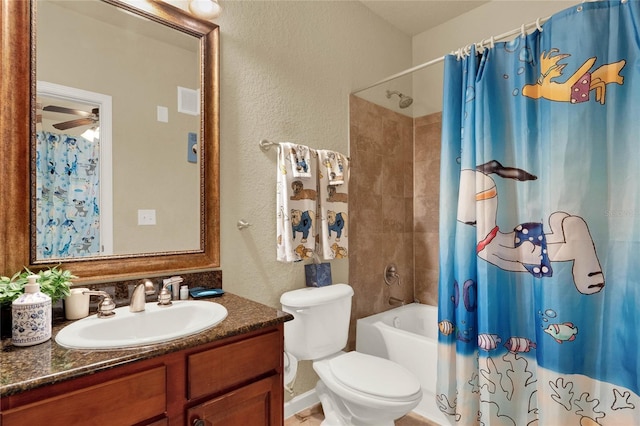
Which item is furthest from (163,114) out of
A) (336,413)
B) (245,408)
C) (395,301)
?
(395,301)

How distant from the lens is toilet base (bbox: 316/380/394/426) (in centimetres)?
163

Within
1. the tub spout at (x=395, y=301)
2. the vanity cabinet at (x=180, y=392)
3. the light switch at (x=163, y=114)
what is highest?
the light switch at (x=163, y=114)

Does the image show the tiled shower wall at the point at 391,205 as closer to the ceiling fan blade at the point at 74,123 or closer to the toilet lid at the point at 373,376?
the toilet lid at the point at 373,376

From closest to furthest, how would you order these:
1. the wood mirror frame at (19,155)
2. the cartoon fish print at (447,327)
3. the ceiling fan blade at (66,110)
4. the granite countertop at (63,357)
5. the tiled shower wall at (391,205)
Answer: the granite countertop at (63,357), the wood mirror frame at (19,155), the ceiling fan blade at (66,110), the cartoon fish print at (447,327), the tiled shower wall at (391,205)

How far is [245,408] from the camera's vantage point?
1149mm

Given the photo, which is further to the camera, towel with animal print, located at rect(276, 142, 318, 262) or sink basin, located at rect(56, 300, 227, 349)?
towel with animal print, located at rect(276, 142, 318, 262)

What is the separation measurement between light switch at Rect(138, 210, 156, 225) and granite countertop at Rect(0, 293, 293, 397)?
1.52ft

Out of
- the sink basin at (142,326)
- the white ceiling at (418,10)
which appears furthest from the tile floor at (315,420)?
the white ceiling at (418,10)

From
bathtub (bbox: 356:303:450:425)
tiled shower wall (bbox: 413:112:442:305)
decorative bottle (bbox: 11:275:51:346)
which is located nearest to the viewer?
decorative bottle (bbox: 11:275:51:346)

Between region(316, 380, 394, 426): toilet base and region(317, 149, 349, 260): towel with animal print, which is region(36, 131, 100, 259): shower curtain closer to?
Result: region(317, 149, 349, 260): towel with animal print

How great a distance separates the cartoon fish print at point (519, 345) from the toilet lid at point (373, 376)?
1.51 ft

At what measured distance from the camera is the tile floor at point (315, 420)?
1934 millimetres

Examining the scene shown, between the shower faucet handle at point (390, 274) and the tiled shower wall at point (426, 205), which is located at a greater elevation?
the tiled shower wall at point (426, 205)

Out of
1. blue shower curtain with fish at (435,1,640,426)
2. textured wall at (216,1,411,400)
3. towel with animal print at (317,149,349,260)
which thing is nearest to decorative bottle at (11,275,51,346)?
textured wall at (216,1,411,400)
